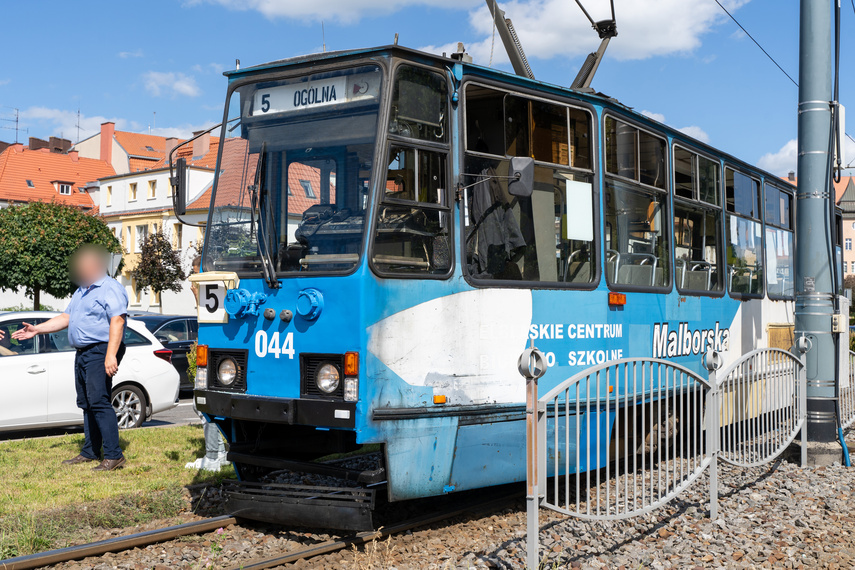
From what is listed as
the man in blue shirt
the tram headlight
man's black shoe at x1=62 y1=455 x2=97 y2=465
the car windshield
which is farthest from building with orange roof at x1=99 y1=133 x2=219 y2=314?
the tram headlight

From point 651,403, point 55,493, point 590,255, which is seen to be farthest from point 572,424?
point 55,493

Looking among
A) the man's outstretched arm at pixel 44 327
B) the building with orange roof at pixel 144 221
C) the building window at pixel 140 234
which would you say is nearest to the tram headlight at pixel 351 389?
the man's outstretched arm at pixel 44 327

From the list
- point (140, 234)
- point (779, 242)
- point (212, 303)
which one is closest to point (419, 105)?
point (212, 303)

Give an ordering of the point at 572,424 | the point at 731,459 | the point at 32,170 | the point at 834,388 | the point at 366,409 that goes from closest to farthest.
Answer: the point at 366,409, the point at 572,424, the point at 731,459, the point at 834,388, the point at 32,170

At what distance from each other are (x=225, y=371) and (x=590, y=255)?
3.01 meters

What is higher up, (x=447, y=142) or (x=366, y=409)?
(x=447, y=142)

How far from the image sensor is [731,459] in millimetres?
7121

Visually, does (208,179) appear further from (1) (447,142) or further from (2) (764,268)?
(2) (764,268)

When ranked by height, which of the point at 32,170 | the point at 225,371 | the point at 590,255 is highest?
the point at 32,170

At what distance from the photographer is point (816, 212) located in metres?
8.88

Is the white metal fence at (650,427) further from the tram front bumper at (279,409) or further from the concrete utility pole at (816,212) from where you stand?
the tram front bumper at (279,409)

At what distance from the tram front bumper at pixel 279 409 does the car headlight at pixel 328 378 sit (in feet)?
0.31

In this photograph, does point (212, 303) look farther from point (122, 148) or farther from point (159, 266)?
point (122, 148)

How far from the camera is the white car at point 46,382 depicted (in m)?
10.5
